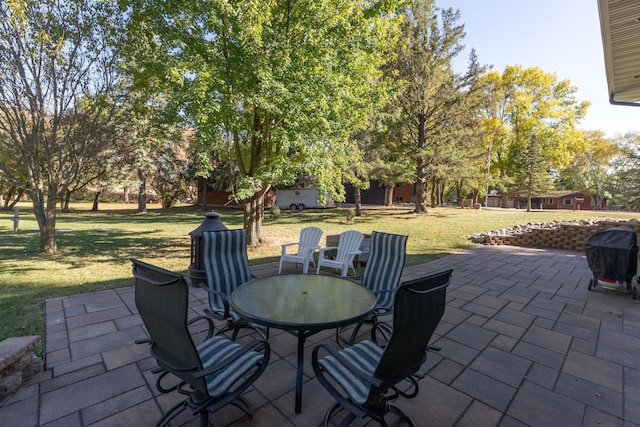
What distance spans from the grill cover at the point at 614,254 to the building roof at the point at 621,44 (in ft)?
7.50

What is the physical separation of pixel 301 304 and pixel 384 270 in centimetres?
124

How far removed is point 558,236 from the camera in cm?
830

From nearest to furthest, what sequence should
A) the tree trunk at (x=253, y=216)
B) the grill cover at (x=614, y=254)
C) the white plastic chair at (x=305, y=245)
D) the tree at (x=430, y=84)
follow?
the grill cover at (x=614, y=254), the white plastic chair at (x=305, y=245), the tree trunk at (x=253, y=216), the tree at (x=430, y=84)

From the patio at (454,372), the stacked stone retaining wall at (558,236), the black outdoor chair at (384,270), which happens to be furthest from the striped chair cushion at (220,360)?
the stacked stone retaining wall at (558,236)

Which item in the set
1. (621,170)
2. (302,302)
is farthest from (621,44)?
(621,170)

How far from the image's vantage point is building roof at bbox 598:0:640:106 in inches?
111

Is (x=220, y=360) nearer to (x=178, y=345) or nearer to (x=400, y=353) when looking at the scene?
(x=178, y=345)

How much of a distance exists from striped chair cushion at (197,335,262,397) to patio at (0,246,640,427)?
1.27 ft

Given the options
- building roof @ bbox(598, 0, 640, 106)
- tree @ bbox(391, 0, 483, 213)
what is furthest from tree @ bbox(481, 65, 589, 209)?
building roof @ bbox(598, 0, 640, 106)

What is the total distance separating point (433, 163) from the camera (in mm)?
14562

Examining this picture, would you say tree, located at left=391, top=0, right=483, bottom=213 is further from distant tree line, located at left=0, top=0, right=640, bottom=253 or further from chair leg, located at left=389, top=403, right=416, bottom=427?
chair leg, located at left=389, top=403, right=416, bottom=427

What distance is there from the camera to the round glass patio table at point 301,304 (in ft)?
6.20

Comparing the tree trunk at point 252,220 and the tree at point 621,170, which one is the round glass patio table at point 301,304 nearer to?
the tree trunk at point 252,220

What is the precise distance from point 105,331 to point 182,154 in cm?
2014
